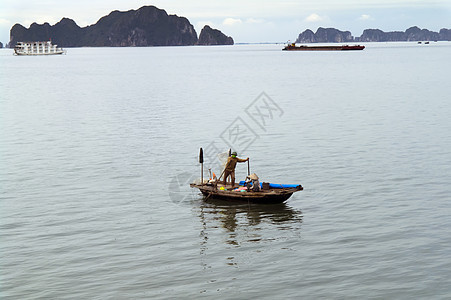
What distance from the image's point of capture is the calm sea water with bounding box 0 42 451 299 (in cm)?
2067

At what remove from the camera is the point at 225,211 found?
29.6m

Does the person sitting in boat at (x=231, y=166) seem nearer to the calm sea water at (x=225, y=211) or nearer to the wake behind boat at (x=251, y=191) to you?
the wake behind boat at (x=251, y=191)


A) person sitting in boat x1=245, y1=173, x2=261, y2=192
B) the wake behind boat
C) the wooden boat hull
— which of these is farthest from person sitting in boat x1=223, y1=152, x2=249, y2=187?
person sitting in boat x1=245, y1=173, x2=261, y2=192

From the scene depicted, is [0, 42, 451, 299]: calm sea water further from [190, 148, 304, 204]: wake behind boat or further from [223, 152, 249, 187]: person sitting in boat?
[223, 152, 249, 187]: person sitting in boat

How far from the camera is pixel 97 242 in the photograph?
2470 cm

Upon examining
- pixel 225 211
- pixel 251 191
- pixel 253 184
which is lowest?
pixel 225 211

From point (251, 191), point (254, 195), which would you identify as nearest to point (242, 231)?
point (254, 195)

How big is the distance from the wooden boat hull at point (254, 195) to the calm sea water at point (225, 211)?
484mm

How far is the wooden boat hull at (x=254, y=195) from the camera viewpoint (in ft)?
96.6

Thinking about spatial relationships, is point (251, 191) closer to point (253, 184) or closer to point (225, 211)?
point (253, 184)

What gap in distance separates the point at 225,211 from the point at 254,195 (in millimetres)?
1744

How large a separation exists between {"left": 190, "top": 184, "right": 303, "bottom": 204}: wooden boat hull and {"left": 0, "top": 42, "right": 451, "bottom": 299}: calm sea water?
1.59 feet

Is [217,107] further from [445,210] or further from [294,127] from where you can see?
[445,210]

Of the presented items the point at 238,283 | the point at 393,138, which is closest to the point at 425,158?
the point at 393,138
